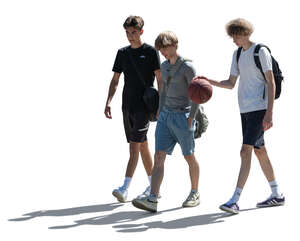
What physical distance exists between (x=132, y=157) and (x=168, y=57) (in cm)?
171

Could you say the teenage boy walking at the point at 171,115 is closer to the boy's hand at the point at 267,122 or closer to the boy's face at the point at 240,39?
the boy's face at the point at 240,39

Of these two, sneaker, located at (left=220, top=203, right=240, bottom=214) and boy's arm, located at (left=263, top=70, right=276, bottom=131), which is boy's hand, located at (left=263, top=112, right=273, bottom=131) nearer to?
boy's arm, located at (left=263, top=70, right=276, bottom=131)

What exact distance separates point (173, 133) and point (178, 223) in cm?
126

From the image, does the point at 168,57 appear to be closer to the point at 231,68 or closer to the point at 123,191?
the point at 231,68

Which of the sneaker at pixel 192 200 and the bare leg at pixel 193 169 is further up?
the bare leg at pixel 193 169

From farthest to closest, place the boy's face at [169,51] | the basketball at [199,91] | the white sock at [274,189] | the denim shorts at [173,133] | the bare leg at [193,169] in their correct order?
the white sock at [274,189] → the bare leg at [193,169] → the denim shorts at [173,133] → the boy's face at [169,51] → the basketball at [199,91]

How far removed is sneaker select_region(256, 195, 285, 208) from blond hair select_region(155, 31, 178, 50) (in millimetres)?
2551

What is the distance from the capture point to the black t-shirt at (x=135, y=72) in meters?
9.69

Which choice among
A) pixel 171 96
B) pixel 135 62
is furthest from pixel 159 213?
pixel 135 62

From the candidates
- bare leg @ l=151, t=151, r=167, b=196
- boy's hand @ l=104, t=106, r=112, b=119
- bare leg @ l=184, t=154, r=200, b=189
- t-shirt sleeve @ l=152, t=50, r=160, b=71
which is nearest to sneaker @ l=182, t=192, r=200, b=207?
bare leg @ l=184, t=154, r=200, b=189

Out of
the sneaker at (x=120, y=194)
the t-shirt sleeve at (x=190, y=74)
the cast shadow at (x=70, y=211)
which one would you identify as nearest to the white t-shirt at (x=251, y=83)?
the t-shirt sleeve at (x=190, y=74)

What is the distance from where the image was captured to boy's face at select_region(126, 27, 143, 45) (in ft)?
31.3

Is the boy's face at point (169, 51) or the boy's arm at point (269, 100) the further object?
the boy's face at point (169, 51)

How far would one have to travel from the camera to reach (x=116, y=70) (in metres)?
9.95
